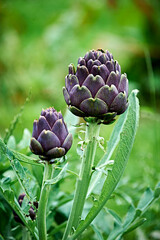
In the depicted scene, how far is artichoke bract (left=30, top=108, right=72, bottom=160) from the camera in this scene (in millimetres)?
520

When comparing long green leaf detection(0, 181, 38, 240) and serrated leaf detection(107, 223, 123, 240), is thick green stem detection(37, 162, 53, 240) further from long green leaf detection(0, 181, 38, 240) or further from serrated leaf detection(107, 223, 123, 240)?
serrated leaf detection(107, 223, 123, 240)

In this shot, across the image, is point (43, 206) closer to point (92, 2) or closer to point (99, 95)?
point (99, 95)

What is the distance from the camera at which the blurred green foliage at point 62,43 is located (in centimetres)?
245

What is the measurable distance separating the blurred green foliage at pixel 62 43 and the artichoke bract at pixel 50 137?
1.37m

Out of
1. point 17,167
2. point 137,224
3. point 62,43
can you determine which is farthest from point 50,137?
point 62,43

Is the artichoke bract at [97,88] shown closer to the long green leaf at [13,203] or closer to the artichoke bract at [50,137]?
the artichoke bract at [50,137]

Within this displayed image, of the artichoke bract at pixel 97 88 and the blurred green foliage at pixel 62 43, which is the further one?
the blurred green foliage at pixel 62 43

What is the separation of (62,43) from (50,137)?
268cm

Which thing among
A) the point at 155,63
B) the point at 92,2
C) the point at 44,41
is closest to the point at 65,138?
the point at 44,41

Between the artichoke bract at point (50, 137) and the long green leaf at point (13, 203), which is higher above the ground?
the artichoke bract at point (50, 137)

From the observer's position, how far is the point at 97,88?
52 cm

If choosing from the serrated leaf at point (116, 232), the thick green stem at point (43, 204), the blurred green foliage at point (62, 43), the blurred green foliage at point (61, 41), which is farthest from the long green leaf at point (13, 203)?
the blurred green foliage at point (61, 41)

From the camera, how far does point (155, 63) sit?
3.35 metres

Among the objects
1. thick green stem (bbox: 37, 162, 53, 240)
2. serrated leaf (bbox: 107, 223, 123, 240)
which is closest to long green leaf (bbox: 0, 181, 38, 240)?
thick green stem (bbox: 37, 162, 53, 240)
